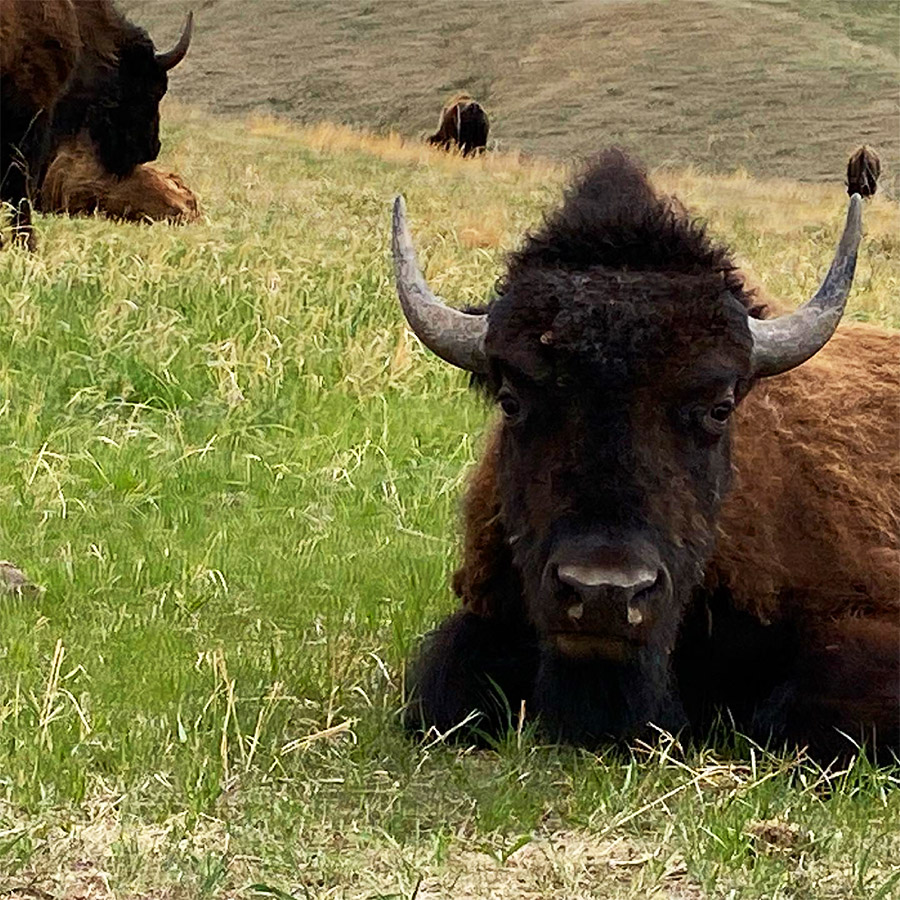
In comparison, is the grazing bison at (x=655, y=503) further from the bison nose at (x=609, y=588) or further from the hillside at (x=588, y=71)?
the hillside at (x=588, y=71)

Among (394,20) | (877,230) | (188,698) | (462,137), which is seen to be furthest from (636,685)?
(394,20)

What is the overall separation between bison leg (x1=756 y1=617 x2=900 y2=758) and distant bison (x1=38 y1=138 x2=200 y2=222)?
11.6 m

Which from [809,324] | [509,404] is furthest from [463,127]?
[509,404]

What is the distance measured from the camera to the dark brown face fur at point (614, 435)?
440cm

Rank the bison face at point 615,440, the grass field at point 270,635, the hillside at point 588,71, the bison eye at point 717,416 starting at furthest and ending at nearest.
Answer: the hillside at point 588,71
the bison eye at point 717,416
the bison face at point 615,440
the grass field at point 270,635

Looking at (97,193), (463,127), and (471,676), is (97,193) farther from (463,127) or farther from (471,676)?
(463,127)

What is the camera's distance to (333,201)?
19.7 m

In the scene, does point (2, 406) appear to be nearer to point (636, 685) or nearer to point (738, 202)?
point (636, 685)

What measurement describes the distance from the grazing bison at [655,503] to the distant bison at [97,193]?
11.0m

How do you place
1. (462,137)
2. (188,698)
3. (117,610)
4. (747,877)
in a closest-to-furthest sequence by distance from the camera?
(747,877) → (188,698) → (117,610) → (462,137)

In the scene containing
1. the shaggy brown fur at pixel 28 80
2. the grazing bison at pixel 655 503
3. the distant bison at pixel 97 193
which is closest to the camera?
the grazing bison at pixel 655 503

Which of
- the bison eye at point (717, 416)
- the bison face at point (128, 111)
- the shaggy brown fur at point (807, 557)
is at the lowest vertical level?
the bison face at point (128, 111)

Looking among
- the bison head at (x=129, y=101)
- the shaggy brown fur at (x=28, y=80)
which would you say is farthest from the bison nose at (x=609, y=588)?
the bison head at (x=129, y=101)

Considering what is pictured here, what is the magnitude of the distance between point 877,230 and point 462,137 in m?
16.7
